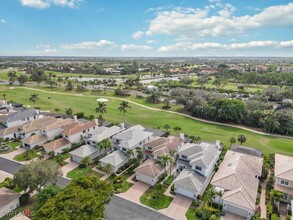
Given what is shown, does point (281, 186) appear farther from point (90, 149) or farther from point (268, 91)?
point (268, 91)

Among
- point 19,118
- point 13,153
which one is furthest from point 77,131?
point 19,118

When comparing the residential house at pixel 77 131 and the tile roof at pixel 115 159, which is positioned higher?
the residential house at pixel 77 131

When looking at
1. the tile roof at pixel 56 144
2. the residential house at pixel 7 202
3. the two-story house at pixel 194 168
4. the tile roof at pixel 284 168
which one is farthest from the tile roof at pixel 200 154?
the residential house at pixel 7 202

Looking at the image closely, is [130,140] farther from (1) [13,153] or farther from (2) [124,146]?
(1) [13,153]

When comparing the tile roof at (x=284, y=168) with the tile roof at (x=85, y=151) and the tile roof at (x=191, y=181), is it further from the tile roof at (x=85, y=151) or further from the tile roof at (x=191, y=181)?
the tile roof at (x=85, y=151)

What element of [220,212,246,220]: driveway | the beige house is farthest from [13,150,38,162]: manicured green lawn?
the beige house

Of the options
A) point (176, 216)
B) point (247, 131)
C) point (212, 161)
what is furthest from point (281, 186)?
point (247, 131)
